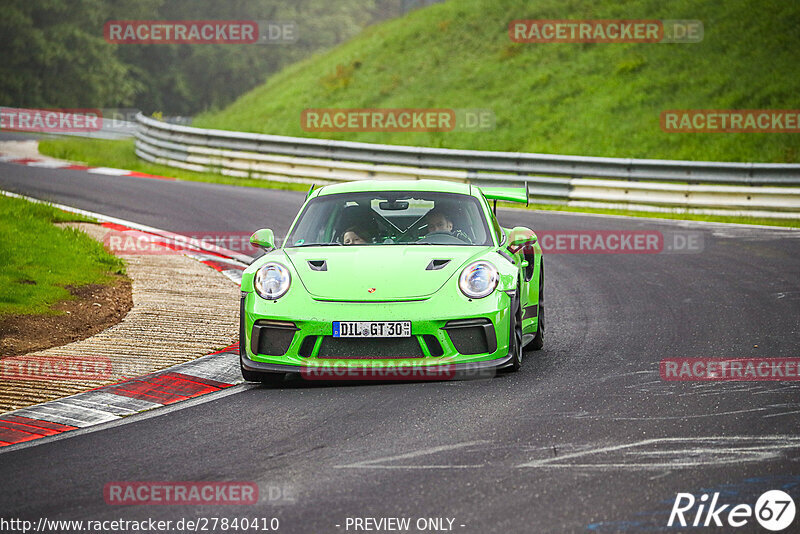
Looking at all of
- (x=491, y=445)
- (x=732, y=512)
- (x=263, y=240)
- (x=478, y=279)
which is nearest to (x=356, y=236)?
(x=263, y=240)

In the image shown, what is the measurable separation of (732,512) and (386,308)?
303 centimetres

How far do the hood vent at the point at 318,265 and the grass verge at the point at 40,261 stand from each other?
3.09m

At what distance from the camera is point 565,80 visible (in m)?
29.2

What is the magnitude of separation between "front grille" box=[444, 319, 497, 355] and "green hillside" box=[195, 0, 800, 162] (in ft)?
53.6

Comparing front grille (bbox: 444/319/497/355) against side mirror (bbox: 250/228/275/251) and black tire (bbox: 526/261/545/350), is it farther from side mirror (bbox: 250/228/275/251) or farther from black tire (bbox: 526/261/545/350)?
side mirror (bbox: 250/228/275/251)

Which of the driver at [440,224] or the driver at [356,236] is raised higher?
the driver at [440,224]

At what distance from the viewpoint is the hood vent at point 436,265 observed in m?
7.51

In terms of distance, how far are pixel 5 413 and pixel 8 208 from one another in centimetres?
807

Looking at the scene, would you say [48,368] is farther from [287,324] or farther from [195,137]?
[195,137]

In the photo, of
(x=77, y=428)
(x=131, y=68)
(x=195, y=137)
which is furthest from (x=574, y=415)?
(x=131, y=68)

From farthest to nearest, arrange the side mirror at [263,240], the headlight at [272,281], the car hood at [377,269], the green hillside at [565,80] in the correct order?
the green hillside at [565,80] < the side mirror at [263,240] < the headlight at [272,281] < the car hood at [377,269]

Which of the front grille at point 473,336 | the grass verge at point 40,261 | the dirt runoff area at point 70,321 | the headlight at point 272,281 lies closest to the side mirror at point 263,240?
the headlight at point 272,281

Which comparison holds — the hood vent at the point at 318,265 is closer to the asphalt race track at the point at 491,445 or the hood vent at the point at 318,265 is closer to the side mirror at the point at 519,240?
the asphalt race track at the point at 491,445

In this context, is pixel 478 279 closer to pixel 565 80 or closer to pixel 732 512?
pixel 732 512
